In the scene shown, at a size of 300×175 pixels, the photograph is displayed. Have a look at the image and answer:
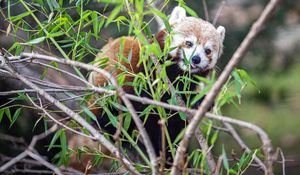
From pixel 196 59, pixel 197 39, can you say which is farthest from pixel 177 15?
pixel 196 59

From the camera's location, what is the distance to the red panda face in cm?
Result: 357

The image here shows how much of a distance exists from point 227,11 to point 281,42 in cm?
61

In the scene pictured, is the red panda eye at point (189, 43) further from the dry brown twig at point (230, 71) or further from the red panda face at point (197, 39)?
the dry brown twig at point (230, 71)

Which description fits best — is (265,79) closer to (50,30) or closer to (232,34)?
(232,34)

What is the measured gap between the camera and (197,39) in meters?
3.64

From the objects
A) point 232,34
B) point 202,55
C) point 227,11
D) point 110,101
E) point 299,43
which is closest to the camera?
point 110,101

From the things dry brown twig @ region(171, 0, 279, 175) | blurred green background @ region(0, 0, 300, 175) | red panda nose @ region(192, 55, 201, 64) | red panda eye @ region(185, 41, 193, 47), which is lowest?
blurred green background @ region(0, 0, 300, 175)

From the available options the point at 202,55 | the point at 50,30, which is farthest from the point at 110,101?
the point at 202,55

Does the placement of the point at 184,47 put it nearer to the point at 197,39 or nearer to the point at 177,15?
the point at 197,39

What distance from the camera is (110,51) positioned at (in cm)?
370

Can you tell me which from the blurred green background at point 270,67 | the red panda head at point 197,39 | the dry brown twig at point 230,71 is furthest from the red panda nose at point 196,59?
the dry brown twig at point 230,71

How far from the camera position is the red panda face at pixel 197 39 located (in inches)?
141

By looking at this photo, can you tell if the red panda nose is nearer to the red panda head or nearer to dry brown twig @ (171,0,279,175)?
the red panda head

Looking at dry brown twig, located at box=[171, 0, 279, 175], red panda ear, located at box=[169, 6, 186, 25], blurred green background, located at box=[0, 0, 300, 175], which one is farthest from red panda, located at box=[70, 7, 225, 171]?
dry brown twig, located at box=[171, 0, 279, 175]
